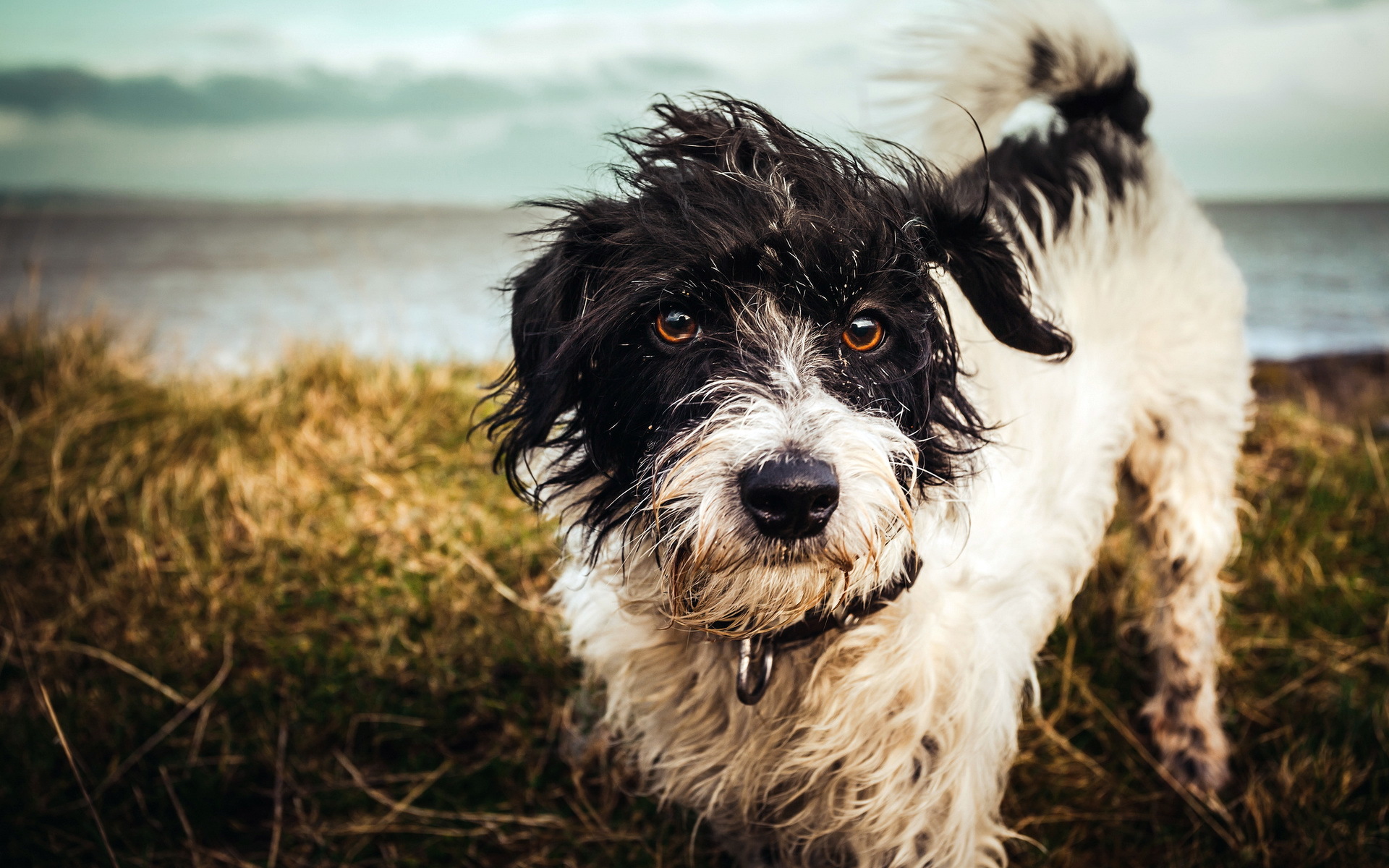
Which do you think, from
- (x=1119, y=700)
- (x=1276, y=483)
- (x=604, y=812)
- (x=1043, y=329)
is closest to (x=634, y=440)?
(x=1043, y=329)

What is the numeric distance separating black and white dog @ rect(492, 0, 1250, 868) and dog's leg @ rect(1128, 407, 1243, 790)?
14 cm

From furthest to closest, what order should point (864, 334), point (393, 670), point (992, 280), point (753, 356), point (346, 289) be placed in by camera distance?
point (346, 289) < point (393, 670) < point (992, 280) < point (864, 334) < point (753, 356)

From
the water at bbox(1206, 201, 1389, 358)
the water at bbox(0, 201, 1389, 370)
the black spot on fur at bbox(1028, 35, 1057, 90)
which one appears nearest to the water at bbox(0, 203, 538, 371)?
the water at bbox(0, 201, 1389, 370)

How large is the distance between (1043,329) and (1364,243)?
30739mm

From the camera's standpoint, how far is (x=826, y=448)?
4.46 feet

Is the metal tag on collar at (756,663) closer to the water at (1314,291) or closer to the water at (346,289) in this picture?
the water at (346,289)

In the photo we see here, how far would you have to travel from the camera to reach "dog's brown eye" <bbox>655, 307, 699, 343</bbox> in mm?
1621

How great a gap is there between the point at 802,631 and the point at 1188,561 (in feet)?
5.59

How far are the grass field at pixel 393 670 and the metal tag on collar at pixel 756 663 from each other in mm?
662

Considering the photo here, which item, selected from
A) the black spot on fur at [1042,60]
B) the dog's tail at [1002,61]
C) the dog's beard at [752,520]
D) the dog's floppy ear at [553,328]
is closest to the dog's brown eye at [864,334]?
the dog's beard at [752,520]

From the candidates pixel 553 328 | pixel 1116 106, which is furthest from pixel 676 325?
pixel 1116 106

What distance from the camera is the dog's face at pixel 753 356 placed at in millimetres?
1395

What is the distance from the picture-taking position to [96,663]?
2.93 meters

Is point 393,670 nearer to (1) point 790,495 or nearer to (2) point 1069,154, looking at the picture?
(1) point 790,495
